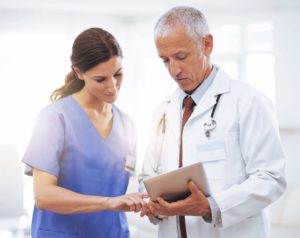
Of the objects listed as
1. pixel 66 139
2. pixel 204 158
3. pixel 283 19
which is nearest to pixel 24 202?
pixel 66 139

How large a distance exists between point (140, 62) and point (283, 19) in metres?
1.22

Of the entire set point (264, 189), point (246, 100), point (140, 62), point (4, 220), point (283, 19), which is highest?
point (283, 19)

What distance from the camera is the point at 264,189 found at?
1.30m

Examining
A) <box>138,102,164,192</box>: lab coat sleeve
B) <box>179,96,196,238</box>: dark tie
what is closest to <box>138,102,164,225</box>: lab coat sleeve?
<box>138,102,164,192</box>: lab coat sleeve

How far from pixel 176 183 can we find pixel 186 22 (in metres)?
0.53

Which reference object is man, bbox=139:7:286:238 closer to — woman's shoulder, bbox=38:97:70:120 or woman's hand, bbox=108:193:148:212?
woman's hand, bbox=108:193:148:212

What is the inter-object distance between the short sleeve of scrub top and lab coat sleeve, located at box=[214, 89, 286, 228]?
1.88 ft

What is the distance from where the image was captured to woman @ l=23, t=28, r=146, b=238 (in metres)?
1.46

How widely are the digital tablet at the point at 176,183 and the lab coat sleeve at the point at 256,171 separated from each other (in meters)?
0.09

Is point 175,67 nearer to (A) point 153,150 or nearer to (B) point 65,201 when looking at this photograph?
(A) point 153,150

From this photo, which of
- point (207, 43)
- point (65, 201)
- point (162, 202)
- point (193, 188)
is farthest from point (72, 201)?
point (207, 43)

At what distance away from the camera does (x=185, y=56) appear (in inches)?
57.5

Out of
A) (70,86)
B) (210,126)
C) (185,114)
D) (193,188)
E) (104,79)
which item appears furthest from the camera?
(70,86)

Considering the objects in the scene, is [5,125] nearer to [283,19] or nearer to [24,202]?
[24,202]
